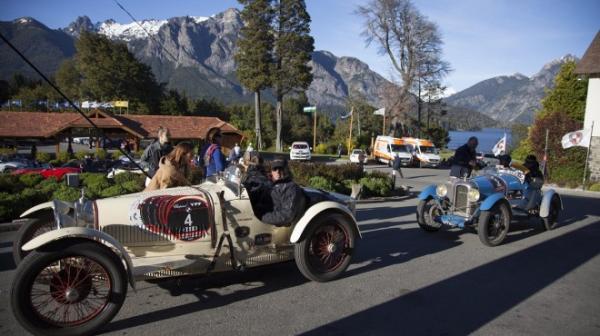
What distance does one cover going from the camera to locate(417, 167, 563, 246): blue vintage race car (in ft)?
23.4

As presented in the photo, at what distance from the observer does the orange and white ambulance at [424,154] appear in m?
31.6

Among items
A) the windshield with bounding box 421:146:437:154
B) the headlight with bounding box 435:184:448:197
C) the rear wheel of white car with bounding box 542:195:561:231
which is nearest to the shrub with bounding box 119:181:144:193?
the headlight with bounding box 435:184:448:197

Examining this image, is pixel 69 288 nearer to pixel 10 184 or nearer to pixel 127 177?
pixel 10 184

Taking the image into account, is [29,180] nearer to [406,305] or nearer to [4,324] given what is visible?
[4,324]

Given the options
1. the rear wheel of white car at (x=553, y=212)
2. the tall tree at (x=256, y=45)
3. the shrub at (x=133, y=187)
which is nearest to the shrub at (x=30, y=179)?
the shrub at (x=133, y=187)

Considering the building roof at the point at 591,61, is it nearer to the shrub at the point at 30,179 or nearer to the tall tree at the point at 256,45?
the shrub at the point at 30,179

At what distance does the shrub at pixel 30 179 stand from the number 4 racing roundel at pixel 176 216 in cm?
925

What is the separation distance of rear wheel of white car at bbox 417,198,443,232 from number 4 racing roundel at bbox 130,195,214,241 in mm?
4826

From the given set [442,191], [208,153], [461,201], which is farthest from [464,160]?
[208,153]

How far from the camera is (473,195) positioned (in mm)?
7371

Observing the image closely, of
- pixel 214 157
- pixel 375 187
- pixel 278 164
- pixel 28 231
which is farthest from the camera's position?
pixel 375 187

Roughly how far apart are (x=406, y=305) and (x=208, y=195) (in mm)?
A: 2479

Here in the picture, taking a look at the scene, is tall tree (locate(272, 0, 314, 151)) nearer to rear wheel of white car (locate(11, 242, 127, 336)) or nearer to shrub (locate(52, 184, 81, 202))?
shrub (locate(52, 184, 81, 202))

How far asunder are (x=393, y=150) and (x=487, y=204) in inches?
994
